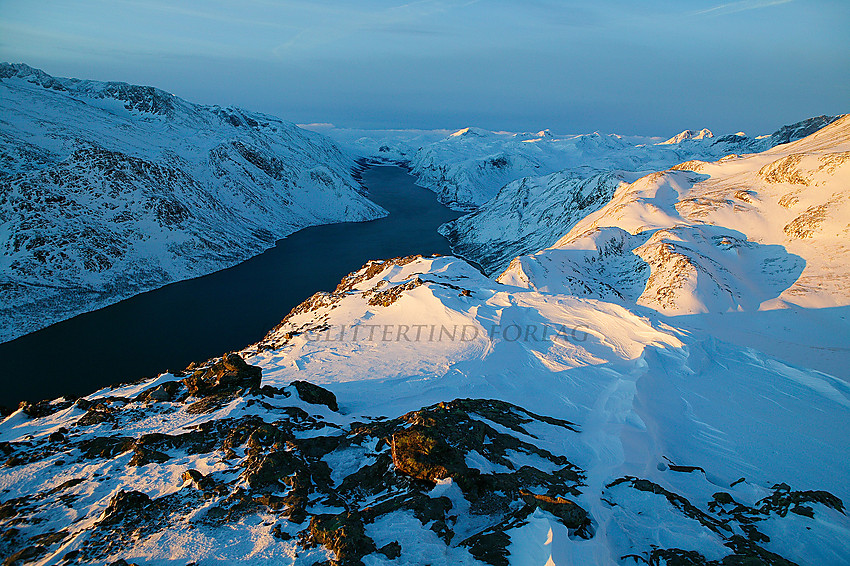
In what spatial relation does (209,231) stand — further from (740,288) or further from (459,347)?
(740,288)

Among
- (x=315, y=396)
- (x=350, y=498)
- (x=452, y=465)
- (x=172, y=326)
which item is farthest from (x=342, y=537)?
(x=172, y=326)

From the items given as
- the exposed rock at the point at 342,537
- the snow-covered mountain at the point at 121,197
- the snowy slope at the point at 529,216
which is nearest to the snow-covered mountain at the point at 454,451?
the exposed rock at the point at 342,537

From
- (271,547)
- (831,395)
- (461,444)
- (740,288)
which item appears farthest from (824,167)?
(271,547)

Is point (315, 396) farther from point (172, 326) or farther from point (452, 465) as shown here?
point (172, 326)

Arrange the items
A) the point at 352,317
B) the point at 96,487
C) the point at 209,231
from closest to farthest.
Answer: the point at 96,487 → the point at 352,317 → the point at 209,231

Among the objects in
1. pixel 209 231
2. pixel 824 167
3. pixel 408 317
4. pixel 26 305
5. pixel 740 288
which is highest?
pixel 824 167

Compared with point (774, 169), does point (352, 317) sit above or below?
below
